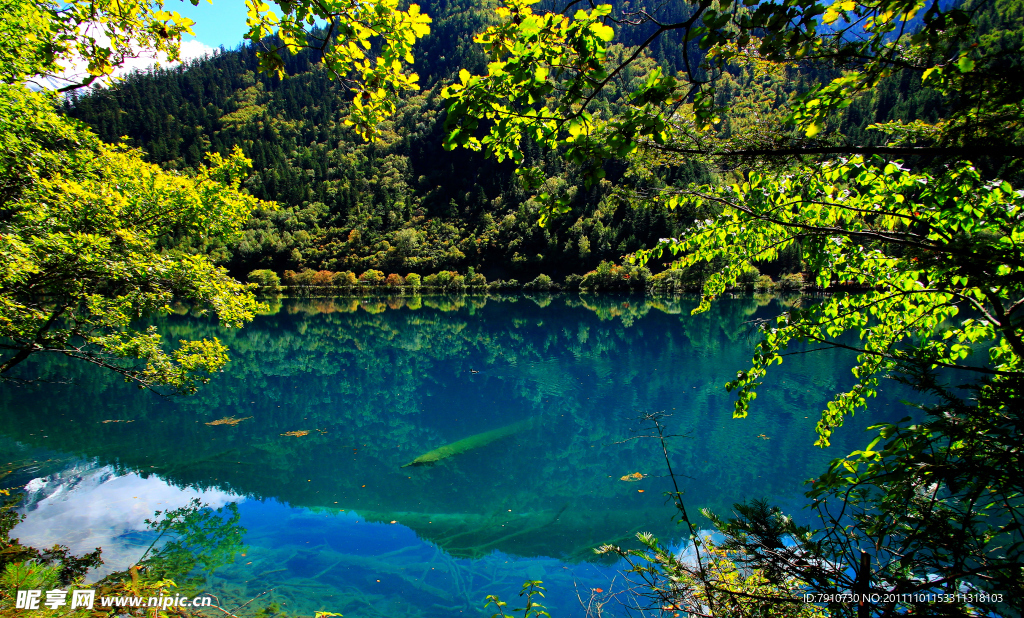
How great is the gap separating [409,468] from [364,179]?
15085 cm

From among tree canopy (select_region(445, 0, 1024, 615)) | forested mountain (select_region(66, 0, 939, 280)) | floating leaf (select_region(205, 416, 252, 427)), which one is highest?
forested mountain (select_region(66, 0, 939, 280))

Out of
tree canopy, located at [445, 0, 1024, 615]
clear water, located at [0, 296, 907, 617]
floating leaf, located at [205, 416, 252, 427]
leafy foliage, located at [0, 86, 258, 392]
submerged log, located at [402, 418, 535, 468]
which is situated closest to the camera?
Answer: tree canopy, located at [445, 0, 1024, 615]

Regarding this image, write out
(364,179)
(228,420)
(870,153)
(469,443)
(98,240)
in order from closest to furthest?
(870,153), (98,240), (469,443), (228,420), (364,179)

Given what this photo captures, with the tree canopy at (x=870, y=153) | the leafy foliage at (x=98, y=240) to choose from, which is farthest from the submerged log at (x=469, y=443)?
the tree canopy at (x=870, y=153)

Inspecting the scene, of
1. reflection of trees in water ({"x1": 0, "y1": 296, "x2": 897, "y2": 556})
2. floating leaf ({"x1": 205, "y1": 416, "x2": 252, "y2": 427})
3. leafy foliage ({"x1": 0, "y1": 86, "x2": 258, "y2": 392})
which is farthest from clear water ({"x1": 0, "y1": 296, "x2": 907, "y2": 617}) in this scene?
leafy foliage ({"x1": 0, "y1": 86, "x2": 258, "y2": 392})

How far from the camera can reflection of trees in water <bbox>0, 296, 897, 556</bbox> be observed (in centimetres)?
973

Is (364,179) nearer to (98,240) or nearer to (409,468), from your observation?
(409,468)

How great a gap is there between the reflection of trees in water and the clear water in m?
0.07

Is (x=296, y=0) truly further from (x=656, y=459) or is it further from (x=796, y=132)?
(x=656, y=459)

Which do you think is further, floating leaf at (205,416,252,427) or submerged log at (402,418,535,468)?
floating leaf at (205,416,252,427)

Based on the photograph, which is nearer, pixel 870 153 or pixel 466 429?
pixel 870 153

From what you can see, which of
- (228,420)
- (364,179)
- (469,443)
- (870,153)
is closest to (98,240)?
(870,153)

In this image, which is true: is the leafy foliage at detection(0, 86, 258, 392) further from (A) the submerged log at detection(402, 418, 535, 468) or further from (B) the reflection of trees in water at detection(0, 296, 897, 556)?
(A) the submerged log at detection(402, 418, 535, 468)

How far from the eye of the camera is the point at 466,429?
14398 millimetres
